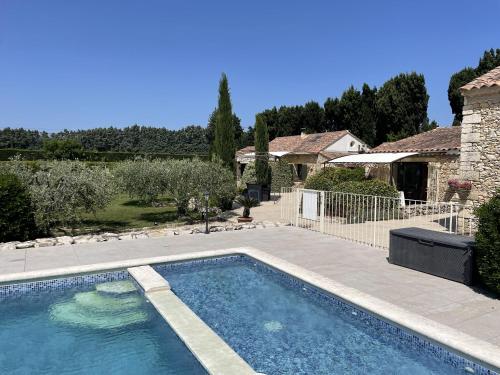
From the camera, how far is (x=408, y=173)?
3131 centimetres

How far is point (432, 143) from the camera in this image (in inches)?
1110

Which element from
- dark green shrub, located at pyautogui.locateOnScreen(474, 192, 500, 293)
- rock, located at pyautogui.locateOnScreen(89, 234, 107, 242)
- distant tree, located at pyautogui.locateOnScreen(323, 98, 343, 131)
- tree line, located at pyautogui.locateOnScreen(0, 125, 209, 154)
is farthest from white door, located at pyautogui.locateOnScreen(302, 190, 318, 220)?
tree line, located at pyautogui.locateOnScreen(0, 125, 209, 154)

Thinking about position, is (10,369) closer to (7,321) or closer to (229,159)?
(7,321)

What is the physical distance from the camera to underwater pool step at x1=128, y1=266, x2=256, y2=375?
5.90 m

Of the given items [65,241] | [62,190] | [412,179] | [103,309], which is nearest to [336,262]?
[103,309]

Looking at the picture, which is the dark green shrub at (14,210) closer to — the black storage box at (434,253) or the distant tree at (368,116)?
the black storage box at (434,253)

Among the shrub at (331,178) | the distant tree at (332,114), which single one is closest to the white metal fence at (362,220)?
the shrub at (331,178)

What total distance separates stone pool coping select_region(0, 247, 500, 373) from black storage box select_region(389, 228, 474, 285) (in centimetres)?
266

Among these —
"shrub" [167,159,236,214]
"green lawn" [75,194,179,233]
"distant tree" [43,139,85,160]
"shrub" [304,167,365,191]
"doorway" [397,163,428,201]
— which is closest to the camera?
"green lawn" [75,194,179,233]

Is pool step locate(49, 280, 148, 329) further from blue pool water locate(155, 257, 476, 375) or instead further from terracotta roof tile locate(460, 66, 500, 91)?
terracotta roof tile locate(460, 66, 500, 91)

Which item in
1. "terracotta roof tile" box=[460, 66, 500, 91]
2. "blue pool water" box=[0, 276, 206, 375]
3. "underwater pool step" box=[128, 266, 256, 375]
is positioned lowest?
"blue pool water" box=[0, 276, 206, 375]

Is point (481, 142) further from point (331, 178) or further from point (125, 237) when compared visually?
point (125, 237)

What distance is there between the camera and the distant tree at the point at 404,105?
184 ft

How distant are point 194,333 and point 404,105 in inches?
2210
